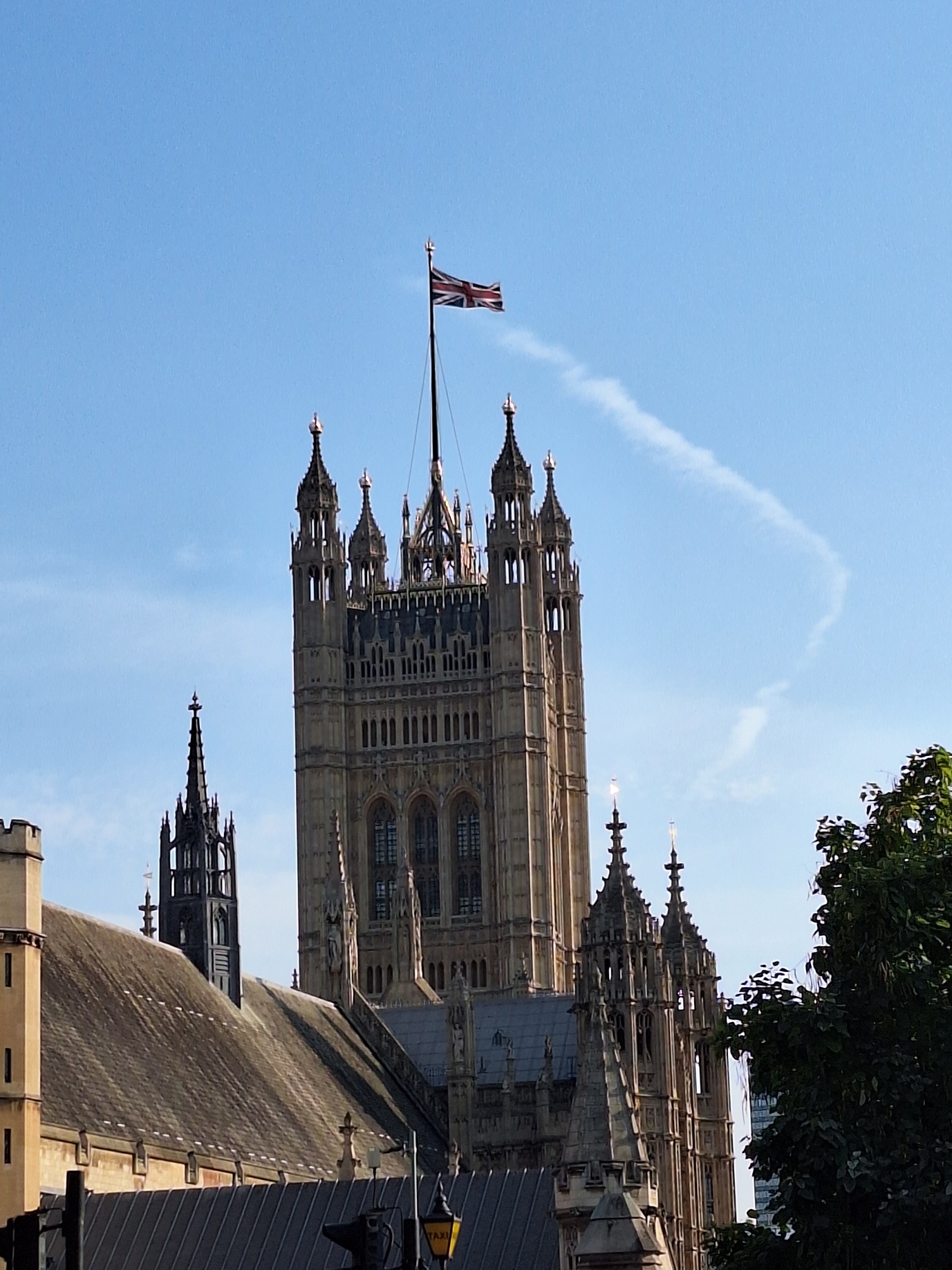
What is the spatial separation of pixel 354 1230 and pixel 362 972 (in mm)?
103738

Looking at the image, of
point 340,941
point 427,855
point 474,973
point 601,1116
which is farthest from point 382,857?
point 601,1116

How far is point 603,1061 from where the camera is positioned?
5738 centimetres

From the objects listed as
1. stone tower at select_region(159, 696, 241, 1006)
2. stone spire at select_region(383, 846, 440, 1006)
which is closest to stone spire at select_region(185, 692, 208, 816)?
stone tower at select_region(159, 696, 241, 1006)

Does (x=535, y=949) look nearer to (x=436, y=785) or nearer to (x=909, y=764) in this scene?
(x=436, y=785)

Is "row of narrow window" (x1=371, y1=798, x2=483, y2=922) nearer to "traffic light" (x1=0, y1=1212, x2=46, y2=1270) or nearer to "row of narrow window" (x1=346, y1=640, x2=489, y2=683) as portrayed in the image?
"row of narrow window" (x1=346, y1=640, x2=489, y2=683)

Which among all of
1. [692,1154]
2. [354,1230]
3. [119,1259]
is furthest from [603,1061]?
[354,1230]

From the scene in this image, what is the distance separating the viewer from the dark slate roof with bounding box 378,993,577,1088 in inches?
3147

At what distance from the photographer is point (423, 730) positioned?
138 m

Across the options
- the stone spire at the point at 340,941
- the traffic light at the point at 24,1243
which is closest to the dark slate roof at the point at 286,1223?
the stone spire at the point at 340,941

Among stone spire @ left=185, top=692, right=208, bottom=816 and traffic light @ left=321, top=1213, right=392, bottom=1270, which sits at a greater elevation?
stone spire @ left=185, top=692, right=208, bottom=816

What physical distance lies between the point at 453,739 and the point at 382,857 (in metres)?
6.64

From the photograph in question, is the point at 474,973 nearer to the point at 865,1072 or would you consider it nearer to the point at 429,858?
the point at 429,858

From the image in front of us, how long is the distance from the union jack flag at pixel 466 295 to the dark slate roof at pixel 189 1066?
59704mm

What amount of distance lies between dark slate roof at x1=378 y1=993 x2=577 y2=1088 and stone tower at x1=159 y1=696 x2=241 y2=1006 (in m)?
9.11
